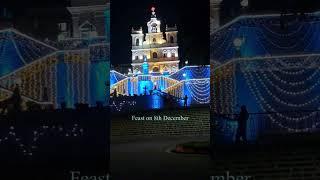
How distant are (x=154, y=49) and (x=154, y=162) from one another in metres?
1.31

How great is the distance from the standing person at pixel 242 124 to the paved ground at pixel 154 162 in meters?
0.41

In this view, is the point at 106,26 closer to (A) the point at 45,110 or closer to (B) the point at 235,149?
(A) the point at 45,110

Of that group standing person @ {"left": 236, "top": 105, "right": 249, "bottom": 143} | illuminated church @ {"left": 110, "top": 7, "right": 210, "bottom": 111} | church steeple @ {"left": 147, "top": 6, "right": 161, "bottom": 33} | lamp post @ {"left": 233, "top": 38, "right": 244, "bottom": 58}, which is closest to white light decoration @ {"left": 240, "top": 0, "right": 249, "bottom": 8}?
lamp post @ {"left": 233, "top": 38, "right": 244, "bottom": 58}

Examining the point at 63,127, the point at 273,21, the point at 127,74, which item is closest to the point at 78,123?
the point at 63,127

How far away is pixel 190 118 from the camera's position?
4.95 m

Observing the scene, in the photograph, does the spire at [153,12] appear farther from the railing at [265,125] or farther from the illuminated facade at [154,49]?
the railing at [265,125]

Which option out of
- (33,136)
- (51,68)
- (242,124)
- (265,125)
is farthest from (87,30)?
(265,125)

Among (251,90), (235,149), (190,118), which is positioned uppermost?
(251,90)

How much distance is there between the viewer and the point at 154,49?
17.3 ft

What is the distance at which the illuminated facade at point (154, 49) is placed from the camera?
17.0ft

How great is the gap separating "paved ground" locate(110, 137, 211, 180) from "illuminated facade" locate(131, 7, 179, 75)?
2.68 feet

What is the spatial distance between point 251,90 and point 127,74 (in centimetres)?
136

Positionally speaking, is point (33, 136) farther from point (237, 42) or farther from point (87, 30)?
point (237, 42)

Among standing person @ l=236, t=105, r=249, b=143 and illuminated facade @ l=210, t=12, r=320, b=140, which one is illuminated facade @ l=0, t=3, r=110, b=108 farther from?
standing person @ l=236, t=105, r=249, b=143
